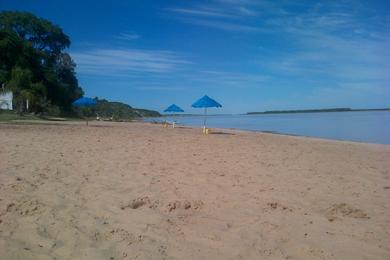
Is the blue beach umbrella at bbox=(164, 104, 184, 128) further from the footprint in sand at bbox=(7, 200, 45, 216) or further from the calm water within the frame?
the footprint in sand at bbox=(7, 200, 45, 216)

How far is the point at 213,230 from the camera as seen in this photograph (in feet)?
13.7

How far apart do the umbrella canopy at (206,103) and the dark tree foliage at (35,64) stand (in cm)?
1846

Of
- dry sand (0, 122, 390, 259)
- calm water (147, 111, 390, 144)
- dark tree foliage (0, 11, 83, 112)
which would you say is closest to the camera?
dry sand (0, 122, 390, 259)

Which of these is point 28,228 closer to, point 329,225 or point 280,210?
point 280,210

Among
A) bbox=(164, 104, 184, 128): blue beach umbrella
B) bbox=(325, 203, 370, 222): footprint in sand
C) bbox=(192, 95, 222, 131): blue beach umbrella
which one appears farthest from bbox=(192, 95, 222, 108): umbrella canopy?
bbox=(325, 203, 370, 222): footprint in sand

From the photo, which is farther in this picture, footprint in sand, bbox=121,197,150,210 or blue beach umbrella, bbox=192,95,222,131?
blue beach umbrella, bbox=192,95,222,131

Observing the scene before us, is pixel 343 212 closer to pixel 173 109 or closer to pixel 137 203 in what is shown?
pixel 137 203

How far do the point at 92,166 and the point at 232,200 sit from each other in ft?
9.56

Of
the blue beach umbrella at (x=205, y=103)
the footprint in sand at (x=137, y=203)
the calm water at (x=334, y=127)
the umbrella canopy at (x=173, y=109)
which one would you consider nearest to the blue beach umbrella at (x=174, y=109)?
the umbrella canopy at (x=173, y=109)

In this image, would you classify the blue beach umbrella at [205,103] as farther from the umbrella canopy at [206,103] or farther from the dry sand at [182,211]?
→ the dry sand at [182,211]

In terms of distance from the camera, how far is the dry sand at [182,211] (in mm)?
3666

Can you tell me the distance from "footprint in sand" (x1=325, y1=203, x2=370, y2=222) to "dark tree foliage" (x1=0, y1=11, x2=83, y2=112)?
3341 cm

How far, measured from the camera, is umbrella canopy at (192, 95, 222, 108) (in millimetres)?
23469

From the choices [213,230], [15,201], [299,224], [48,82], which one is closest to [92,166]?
[15,201]
